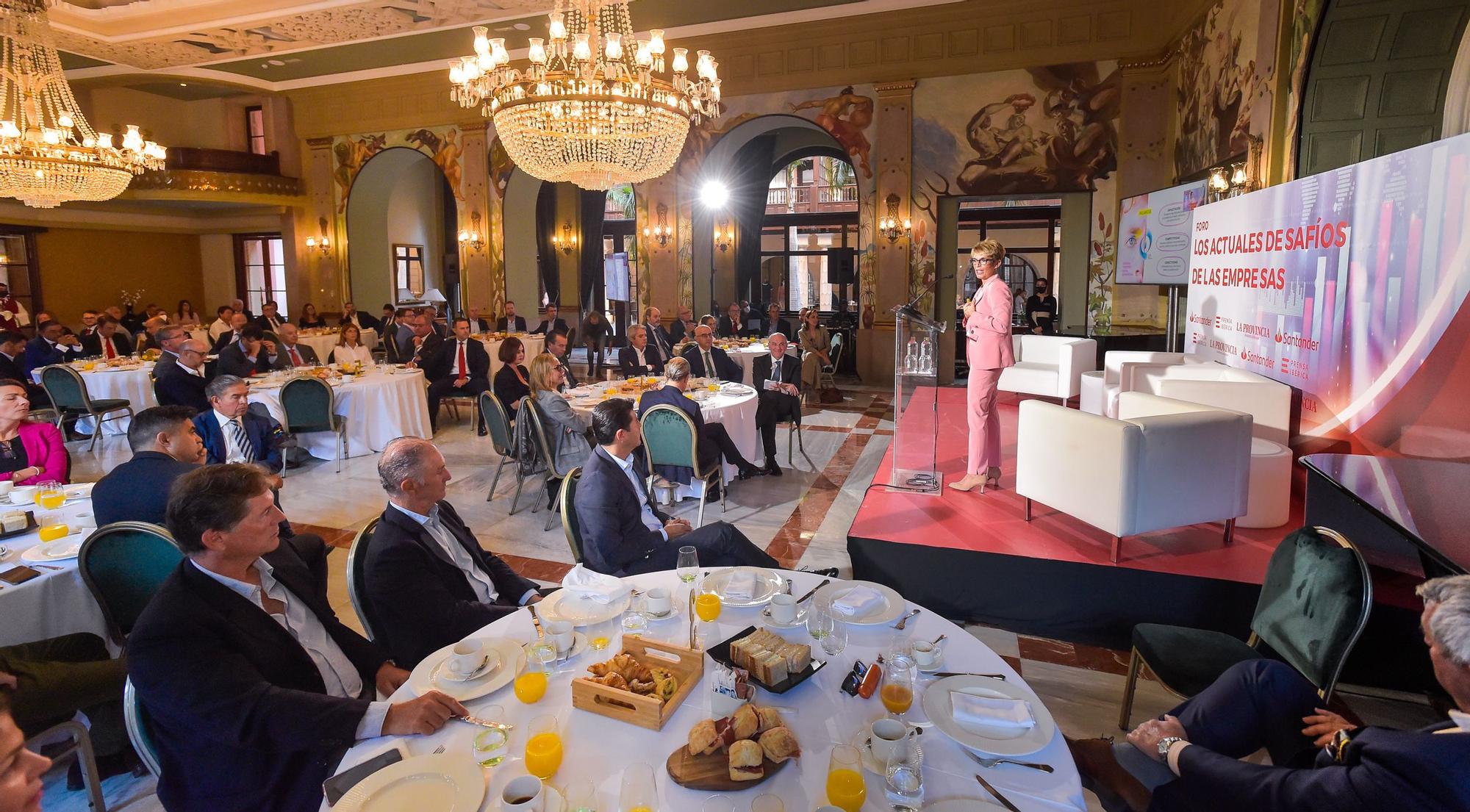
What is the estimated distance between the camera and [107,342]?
9539 mm

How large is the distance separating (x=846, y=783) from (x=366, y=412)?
7.21 meters

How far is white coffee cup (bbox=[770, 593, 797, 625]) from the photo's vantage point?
2205 millimetres

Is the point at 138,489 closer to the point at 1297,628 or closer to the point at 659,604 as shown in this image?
the point at 659,604

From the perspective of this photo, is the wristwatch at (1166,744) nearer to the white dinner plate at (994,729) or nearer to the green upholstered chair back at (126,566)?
the white dinner plate at (994,729)

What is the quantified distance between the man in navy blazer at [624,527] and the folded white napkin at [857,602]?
1.11 meters

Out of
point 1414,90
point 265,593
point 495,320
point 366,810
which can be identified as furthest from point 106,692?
point 495,320

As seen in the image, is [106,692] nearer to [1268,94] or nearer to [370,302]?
[1268,94]

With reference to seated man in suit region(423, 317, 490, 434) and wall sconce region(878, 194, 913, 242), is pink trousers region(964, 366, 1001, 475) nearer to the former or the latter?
seated man in suit region(423, 317, 490, 434)

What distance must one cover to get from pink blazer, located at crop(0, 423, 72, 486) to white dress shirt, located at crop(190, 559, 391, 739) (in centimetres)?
301

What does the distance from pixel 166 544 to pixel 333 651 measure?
0.89 meters

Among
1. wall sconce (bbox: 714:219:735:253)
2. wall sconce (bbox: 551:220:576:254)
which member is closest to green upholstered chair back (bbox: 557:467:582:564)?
wall sconce (bbox: 714:219:735:253)

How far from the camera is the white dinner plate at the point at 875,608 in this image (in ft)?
7.31

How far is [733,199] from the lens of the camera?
15.6m

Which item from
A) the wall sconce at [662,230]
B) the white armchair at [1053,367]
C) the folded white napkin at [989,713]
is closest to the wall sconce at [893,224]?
the white armchair at [1053,367]
